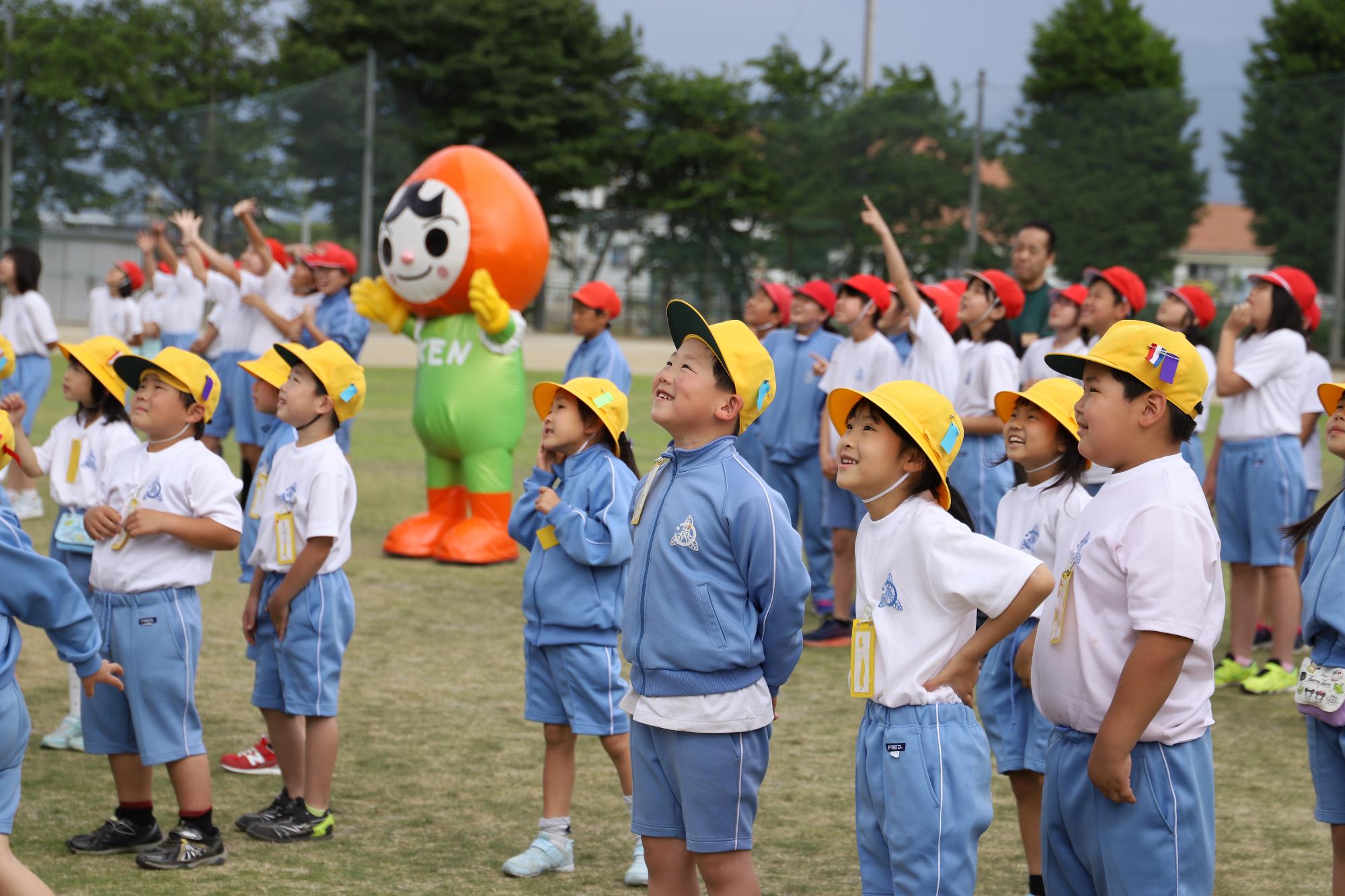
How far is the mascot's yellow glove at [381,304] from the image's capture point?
368 inches

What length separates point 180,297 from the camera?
13172 millimetres

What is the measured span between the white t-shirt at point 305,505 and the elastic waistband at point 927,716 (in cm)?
209

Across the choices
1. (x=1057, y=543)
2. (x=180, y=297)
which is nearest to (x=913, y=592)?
(x=1057, y=543)

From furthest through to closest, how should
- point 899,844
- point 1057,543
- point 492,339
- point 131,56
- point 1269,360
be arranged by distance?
point 131,56 < point 492,339 < point 1269,360 < point 1057,543 < point 899,844

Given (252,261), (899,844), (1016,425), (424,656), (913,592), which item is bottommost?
(424,656)

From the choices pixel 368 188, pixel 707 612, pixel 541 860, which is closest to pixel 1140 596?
pixel 707 612

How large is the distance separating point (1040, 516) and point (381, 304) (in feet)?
20.6

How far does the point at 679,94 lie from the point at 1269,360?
30055 millimetres

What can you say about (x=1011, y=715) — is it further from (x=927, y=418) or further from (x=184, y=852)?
(x=184, y=852)

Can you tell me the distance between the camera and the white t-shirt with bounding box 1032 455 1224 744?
2805 millimetres

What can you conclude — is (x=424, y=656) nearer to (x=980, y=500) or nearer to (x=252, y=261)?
(x=980, y=500)

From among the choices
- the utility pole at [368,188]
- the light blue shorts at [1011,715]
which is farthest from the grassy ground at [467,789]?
the utility pole at [368,188]

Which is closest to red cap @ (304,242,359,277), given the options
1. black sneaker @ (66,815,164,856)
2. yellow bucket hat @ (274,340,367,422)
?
yellow bucket hat @ (274,340,367,422)

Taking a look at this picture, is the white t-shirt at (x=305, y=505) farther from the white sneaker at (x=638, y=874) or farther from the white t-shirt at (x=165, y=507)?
the white sneaker at (x=638, y=874)
